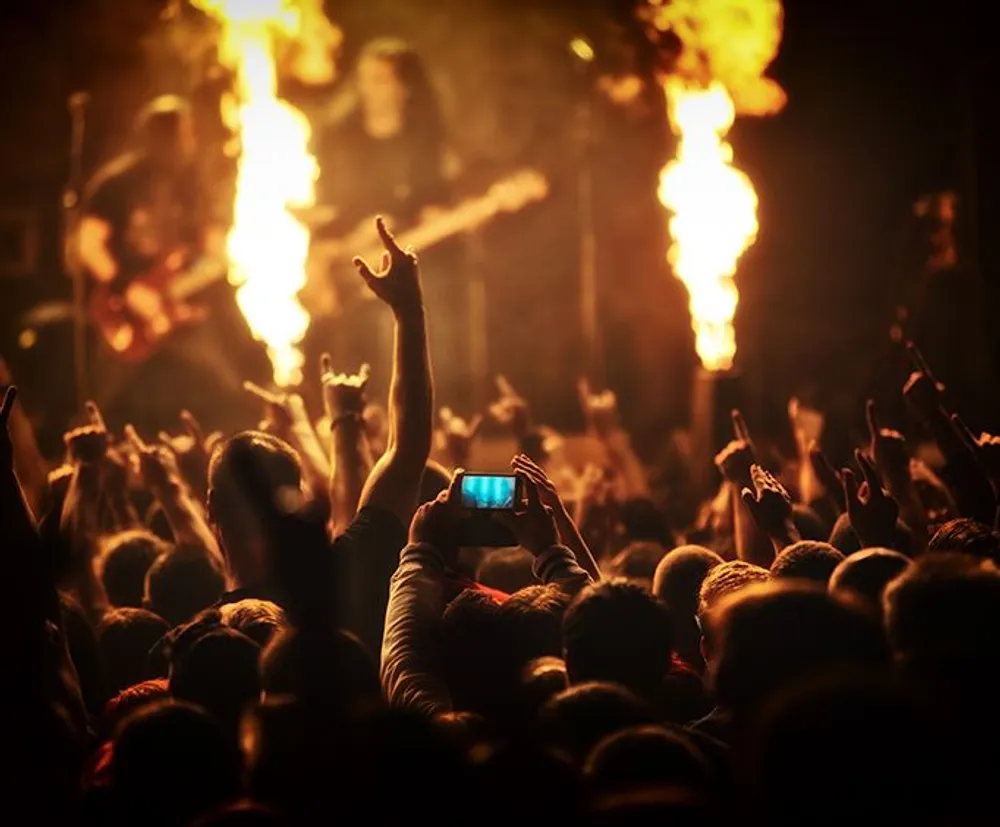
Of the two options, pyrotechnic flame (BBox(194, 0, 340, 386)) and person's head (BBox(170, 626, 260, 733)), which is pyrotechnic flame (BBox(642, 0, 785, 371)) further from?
person's head (BBox(170, 626, 260, 733))

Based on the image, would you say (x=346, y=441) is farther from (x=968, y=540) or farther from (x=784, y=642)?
(x=784, y=642)

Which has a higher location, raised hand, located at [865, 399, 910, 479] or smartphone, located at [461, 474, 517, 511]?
raised hand, located at [865, 399, 910, 479]

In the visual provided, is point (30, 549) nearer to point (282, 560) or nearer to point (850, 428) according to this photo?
point (282, 560)

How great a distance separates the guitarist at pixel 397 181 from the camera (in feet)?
61.2

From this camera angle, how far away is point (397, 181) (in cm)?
1898

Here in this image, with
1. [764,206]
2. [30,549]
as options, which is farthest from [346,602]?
[764,206]

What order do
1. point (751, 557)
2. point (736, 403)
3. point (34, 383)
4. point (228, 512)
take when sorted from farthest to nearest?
point (34, 383), point (736, 403), point (751, 557), point (228, 512)

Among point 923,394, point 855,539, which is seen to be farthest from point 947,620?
Result: point 923,394

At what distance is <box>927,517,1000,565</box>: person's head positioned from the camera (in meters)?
3.88

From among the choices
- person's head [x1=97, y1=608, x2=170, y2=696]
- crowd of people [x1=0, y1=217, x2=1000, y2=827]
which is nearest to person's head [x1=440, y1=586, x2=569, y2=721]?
crowd of people [x1=0, y1=217, x2=1000, y2=827]

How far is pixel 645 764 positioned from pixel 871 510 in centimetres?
212

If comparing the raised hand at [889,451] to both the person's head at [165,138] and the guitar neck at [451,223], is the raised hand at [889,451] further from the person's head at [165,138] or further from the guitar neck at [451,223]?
the person's head at [165,138]

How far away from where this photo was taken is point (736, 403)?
8664 mm

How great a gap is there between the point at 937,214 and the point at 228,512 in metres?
11.5
